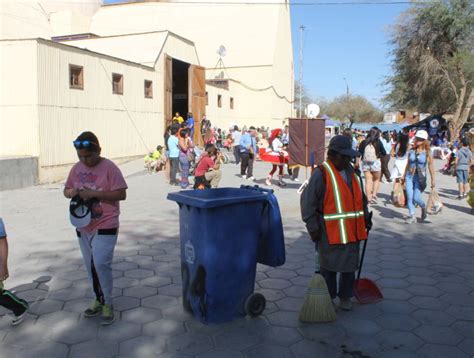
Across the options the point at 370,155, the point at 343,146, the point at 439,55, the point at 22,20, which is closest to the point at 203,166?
the point at 370,155

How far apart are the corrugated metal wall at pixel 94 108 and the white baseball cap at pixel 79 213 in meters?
10.0

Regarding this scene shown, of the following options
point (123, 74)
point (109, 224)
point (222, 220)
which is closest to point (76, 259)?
point (109, 224)

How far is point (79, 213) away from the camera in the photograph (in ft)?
12.6

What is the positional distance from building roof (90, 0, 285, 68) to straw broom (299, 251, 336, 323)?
31.4 metres

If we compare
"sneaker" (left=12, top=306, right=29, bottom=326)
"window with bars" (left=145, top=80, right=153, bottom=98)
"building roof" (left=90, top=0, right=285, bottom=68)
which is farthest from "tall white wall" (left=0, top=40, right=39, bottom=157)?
"building roof" (left=90, top=0, right=285, bottom=68)

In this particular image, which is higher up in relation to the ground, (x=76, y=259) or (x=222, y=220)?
(x=222, y=220)

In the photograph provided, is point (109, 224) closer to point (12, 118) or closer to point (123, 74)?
point (12, 118)

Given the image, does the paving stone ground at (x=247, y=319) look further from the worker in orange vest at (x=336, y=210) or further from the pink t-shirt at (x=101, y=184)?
the pink t-shirt at (x=101, y=184)

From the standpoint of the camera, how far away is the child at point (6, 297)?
12.0 ft

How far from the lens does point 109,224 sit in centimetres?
392

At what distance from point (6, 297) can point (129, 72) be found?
48.0 feet

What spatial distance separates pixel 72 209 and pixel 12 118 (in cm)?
1052

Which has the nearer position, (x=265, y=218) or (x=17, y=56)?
(x=265, y=218)

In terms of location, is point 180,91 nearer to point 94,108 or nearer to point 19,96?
point 94,108
